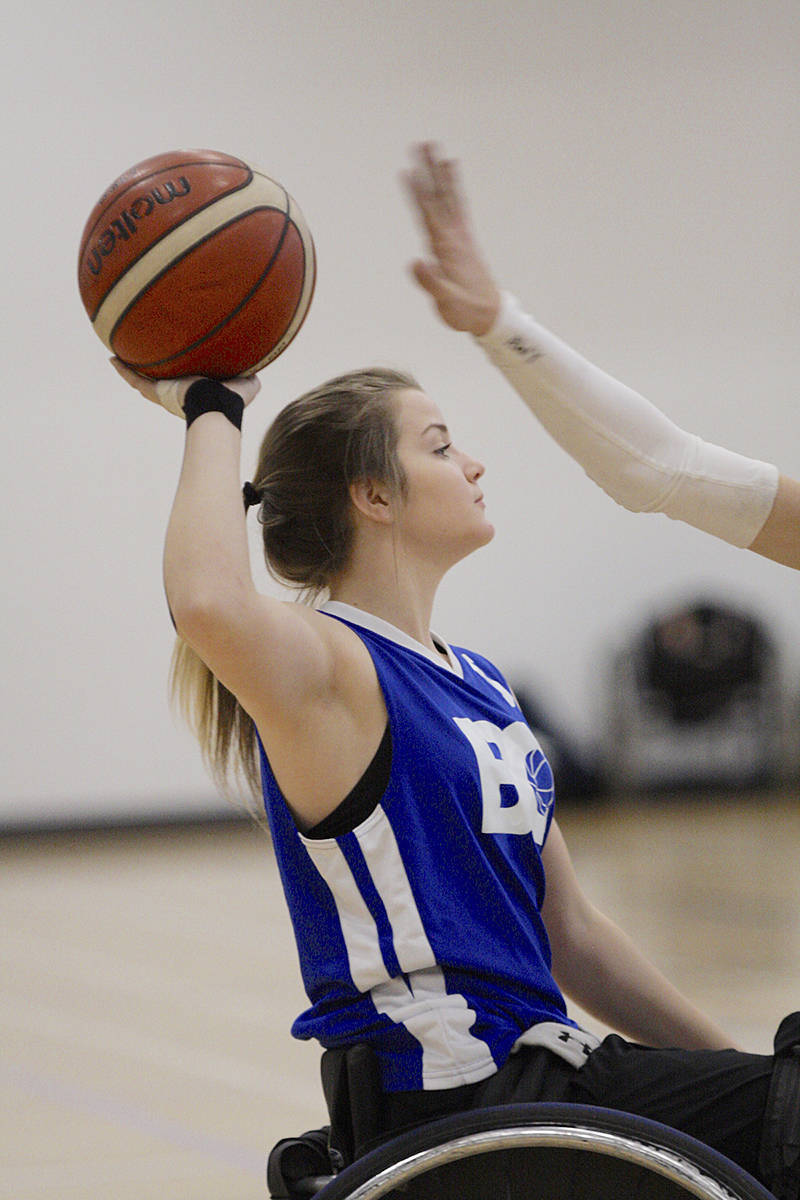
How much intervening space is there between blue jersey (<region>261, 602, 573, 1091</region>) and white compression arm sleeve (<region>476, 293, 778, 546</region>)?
309 mm

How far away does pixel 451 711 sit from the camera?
1.39 m

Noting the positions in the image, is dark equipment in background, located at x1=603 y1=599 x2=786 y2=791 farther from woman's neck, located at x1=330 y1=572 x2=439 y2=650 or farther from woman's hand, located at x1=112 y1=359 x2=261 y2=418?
woman's hand, located at x1=112 y1=359 x2=261 y2=418

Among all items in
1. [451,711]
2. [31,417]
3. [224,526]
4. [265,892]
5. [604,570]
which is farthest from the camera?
[604,570]

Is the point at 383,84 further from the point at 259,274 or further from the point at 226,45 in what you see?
the point at 259,274

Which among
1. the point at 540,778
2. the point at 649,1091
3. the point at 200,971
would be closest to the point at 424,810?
the point at 540,778

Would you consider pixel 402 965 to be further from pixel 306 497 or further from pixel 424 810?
pixel 306 497

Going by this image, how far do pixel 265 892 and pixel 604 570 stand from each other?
252 cm

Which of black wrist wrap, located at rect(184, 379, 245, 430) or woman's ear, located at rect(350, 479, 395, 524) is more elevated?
black wrist wrap, located at rect(184, 379, 245, 430)

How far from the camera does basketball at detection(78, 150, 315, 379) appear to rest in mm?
1425

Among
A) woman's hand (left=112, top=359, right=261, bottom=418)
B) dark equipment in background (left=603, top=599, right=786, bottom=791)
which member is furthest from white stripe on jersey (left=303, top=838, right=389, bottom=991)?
dark equipment in background (left=603, top=599, right=786, bottom=791)

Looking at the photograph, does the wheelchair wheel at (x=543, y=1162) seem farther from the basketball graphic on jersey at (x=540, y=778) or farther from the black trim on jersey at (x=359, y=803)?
the basketball graphic on jersey at (x=540, y=778)

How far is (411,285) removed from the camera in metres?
6.04

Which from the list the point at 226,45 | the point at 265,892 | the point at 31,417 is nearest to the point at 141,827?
the point at 265,892

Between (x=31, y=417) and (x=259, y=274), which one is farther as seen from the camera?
(x=31, y=417)
